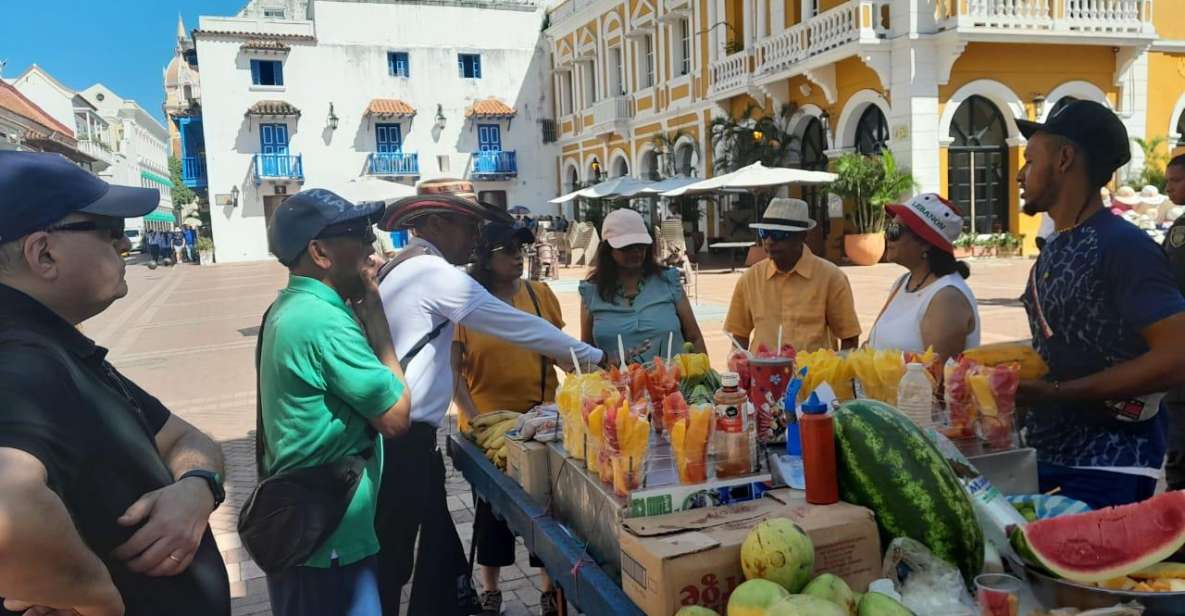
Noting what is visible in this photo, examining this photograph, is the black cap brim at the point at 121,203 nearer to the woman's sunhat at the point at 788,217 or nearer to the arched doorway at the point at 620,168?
the woman's sunhat at the point at 788,217

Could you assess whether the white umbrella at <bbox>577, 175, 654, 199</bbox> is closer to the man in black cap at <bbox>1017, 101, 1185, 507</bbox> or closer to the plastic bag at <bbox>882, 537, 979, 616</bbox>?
the man in black cap at <bbox>1017, 101, 1185, 507</bbox>

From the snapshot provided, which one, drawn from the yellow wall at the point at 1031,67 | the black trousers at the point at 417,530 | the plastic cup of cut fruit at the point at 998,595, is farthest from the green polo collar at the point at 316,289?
the yellow wall at the point at 1031,67

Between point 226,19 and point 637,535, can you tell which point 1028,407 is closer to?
point 637,535

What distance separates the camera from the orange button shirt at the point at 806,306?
4051 mm

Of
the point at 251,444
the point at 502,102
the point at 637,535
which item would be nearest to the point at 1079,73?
the point at 251,444

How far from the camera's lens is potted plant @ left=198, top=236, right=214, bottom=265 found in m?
35.7

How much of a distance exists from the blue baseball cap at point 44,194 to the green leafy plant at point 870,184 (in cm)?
1641

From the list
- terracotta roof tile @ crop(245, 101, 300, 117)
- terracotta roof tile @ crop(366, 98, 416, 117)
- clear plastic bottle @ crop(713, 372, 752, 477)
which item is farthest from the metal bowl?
terracotta roof tile @ crop(245, 101, 300, 117)

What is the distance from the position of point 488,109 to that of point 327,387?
37097 mm

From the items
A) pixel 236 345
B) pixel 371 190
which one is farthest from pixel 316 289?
pixel 236 345

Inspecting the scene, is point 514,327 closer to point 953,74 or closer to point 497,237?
point 497,237

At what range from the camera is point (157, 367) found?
10.8 m

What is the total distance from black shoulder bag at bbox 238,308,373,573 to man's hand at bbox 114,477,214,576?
0.57m

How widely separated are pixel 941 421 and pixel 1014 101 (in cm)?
1760
